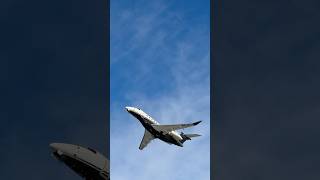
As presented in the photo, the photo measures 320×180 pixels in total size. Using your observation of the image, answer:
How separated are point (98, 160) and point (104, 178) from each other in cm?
516

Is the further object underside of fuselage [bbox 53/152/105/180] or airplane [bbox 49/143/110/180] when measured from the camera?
airplane [bbox 49/143/110/180]

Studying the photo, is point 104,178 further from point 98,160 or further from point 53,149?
point 53,149

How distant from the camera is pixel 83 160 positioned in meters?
154

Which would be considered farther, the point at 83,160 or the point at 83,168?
the point at 83,160

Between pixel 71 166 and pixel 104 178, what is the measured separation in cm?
964

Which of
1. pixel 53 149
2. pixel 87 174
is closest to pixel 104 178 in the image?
pixel 87 174

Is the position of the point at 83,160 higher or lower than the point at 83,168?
higher

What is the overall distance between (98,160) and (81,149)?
563cm

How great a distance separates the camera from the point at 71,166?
15550 cm

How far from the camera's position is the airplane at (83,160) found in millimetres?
153500

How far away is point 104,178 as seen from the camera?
6097 inches

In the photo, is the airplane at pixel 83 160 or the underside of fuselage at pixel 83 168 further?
the airplane at pixel 83 160

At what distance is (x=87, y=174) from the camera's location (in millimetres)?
152625

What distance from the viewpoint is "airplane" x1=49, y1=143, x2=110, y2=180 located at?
154 m
